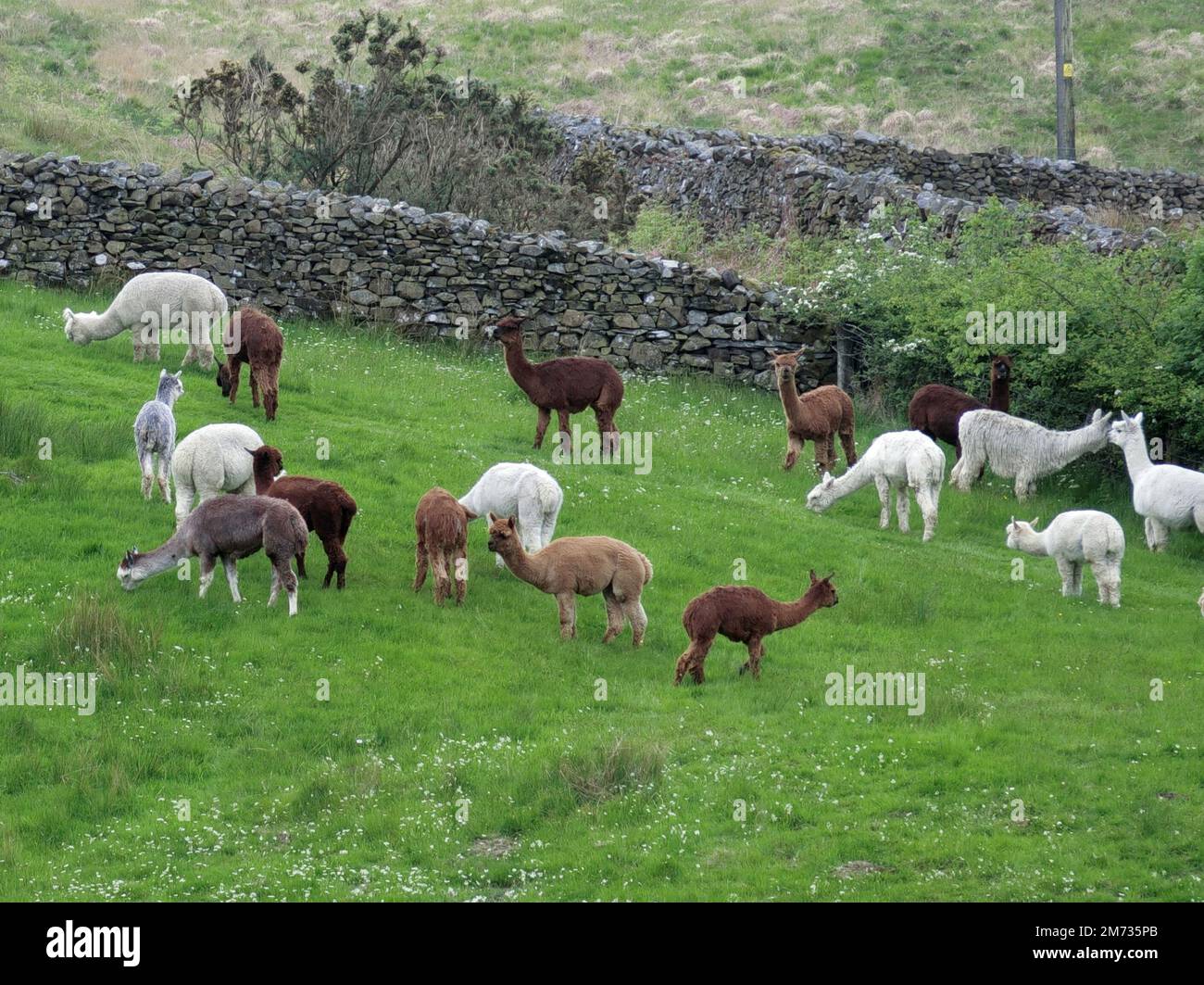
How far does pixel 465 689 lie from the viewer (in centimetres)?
1346

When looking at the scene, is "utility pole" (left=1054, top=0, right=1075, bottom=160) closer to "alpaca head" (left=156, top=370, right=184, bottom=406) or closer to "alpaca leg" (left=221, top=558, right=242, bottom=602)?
"alpaca head" (left=156, top=370, right=184, bottom=406)

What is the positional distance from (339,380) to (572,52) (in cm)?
3128

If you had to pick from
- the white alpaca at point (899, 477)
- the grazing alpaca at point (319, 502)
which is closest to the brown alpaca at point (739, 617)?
the grazing alpaca at point (319, 502)

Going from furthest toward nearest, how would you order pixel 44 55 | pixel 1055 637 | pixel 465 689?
pixel 44 55
pixel 1055 637
pixel 465 689

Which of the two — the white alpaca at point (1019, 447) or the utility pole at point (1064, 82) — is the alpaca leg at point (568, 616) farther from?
the utility pole at point (1064, 82)

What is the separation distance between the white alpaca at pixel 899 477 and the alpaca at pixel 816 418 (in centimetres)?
151

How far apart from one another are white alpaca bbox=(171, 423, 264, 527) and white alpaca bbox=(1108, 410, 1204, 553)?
10.4 metres

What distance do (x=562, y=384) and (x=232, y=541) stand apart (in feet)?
22.2

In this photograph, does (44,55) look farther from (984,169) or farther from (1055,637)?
(1055,637)

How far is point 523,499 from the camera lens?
1578 centimetres

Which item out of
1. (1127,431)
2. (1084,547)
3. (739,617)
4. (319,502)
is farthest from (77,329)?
(1127,431)

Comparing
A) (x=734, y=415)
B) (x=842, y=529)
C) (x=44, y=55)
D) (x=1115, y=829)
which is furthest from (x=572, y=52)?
(x=1115, y=829)

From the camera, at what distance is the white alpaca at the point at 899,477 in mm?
18812

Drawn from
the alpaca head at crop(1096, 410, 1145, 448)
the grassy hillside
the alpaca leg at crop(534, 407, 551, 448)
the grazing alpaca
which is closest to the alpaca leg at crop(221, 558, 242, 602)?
the grazing alpaca
